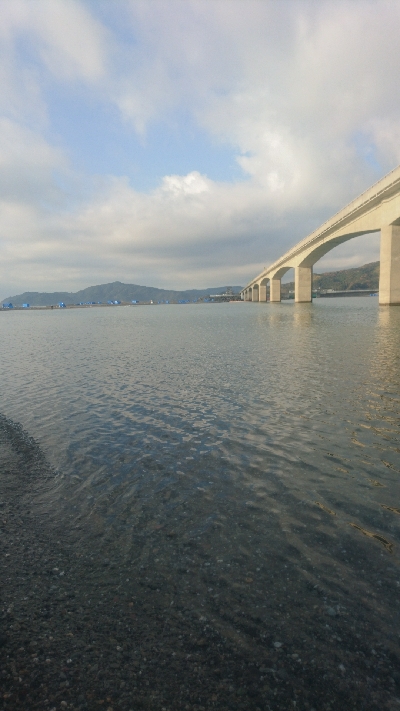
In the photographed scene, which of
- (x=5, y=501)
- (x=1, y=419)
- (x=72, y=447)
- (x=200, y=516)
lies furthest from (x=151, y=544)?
(x=1, y=419)

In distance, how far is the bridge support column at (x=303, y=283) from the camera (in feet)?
346

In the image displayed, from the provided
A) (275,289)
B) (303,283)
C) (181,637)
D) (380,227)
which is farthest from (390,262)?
(275,289)

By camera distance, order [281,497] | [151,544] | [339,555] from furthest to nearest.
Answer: [281,497]
[151,544]
[339,555]

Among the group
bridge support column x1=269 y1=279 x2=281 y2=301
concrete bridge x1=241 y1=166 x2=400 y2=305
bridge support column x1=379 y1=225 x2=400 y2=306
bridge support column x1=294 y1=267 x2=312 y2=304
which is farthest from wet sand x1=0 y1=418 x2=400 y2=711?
bridge support column x1=269 y1=279 x2=281 y2=301

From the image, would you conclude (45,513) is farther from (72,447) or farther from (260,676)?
(260,676)

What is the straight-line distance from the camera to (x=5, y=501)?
7523 mm

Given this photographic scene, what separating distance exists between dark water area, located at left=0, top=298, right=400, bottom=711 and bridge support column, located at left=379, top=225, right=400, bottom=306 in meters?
56.2

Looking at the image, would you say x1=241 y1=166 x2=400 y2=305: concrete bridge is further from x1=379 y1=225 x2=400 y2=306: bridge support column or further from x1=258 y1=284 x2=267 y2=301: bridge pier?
x1=258 y1=284 x2=267 y2=301: bridge pier

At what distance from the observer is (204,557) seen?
5.80 m

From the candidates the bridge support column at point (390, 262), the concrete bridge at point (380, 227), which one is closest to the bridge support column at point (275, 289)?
the concrete bridge at point (380, 227)

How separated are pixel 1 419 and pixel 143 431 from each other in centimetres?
557

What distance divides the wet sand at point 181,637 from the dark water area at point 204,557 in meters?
0.02

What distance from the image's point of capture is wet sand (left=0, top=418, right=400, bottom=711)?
3.72 meters

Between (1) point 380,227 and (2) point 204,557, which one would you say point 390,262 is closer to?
(1) point 380,227
